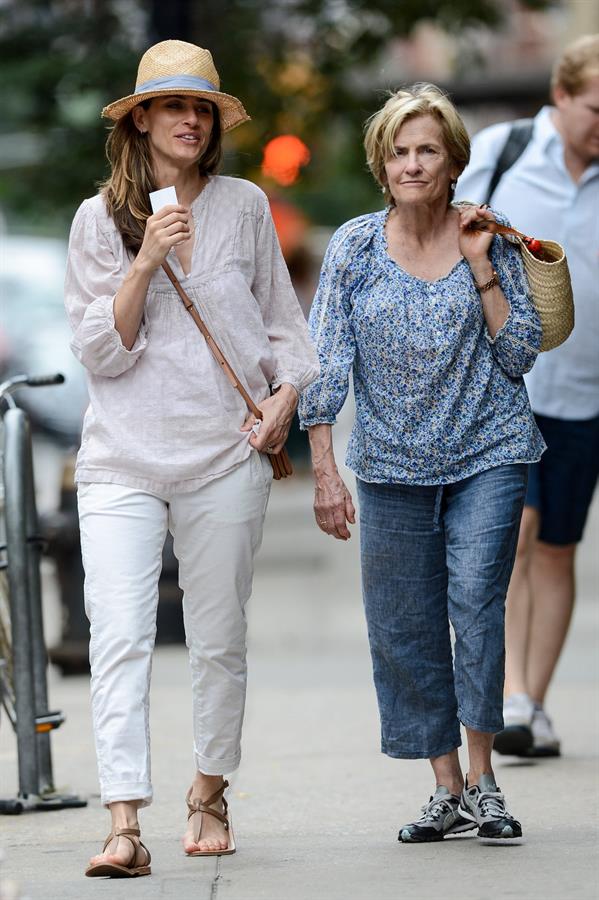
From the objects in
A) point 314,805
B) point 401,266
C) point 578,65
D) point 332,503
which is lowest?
point 314,805

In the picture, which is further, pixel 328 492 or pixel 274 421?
pixel 328 492

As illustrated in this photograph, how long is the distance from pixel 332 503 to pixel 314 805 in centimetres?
123

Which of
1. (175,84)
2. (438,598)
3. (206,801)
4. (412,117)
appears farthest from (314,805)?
(175,84)

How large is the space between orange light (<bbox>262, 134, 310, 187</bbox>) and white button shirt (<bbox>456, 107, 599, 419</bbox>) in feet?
18.4

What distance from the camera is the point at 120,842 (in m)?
4.60

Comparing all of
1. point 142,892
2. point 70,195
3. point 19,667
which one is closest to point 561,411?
point 19,667

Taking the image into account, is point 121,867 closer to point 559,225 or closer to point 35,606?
point 35,606

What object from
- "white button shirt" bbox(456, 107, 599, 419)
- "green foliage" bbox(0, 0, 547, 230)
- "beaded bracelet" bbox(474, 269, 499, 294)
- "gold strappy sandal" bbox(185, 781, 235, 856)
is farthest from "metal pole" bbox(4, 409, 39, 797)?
"green foliage" bbox(0, 0, 547, 230)

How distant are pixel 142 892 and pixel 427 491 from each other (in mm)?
1267

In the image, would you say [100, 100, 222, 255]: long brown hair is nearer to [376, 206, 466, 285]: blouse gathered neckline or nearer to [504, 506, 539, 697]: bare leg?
[376, 206, 466, 285]: blouse gathered neckline

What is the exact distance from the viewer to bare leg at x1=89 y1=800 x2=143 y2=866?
15.0ft

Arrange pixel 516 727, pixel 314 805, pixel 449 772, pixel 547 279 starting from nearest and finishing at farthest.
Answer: pixel 547 279 < pixel 449 772 < pixel 314 805 < pixel 516 727

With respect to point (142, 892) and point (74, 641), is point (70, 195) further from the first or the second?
point (142, 892)

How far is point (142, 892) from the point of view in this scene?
4.46 meters
